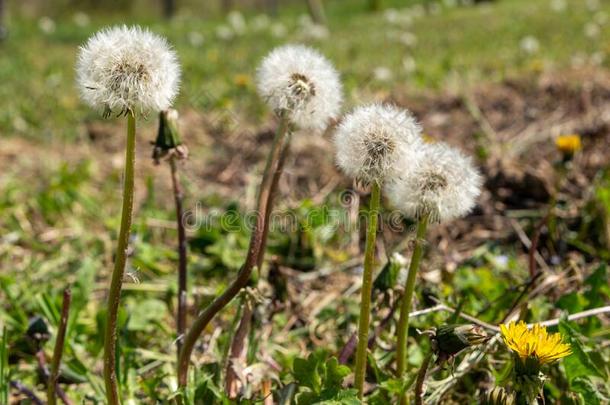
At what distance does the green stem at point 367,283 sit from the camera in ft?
4.29

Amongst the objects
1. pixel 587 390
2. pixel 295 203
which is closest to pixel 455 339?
pixel 587 390

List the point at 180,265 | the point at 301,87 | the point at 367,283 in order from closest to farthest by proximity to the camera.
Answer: the point at 367,283
the point at 301,87
the point at 180,265

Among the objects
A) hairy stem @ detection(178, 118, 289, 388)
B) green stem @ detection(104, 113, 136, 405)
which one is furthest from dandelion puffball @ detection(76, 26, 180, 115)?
hairy stem @ detection(178, 118, 289, 388)

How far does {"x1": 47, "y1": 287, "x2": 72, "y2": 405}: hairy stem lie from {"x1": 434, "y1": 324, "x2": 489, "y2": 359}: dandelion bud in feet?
2.54

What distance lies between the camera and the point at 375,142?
1.35 meters

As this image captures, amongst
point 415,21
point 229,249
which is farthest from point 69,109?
point 415,21

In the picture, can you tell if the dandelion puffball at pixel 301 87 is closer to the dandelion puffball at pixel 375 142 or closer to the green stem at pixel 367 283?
the dandelion puffball at pixel 375 142

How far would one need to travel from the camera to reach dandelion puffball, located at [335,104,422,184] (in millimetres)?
1339

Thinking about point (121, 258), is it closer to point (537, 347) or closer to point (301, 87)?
point (301, 87)

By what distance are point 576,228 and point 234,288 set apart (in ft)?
6.02

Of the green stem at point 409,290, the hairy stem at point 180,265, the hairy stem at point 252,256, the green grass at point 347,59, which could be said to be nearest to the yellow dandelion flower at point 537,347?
the green stem at point 409,290

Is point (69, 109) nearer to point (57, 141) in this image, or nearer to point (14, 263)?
point (57, 141)

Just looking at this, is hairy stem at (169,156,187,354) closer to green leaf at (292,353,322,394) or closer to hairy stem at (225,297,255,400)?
hairy stem at (225,297,255,400)

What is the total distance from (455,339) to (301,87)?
636 millimetres
